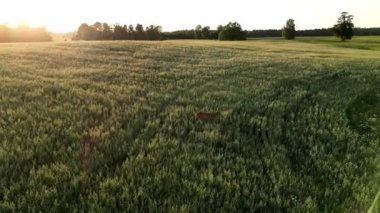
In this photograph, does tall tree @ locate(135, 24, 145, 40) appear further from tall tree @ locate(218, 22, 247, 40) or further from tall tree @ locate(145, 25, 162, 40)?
tall tree @ locate(218, 22, 247, 40)

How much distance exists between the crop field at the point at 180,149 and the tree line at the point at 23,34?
80.8 meters

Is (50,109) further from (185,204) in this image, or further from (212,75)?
(212,75)

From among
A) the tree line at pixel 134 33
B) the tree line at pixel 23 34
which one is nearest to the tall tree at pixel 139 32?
the tree line at pixel 134 33

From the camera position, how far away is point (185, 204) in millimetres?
6441

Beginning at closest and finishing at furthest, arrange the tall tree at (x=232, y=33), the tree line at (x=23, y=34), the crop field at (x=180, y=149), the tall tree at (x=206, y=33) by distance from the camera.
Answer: the crop field at (x=180, y=149) → the tree line at (x=23, y=34) → the tall tree at (x=232, y=33) → the tall tree at (x=206, y=33)

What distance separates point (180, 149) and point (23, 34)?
100136mm

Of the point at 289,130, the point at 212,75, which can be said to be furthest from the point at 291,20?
the point at 289,130

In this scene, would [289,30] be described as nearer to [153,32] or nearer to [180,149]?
[153,32]

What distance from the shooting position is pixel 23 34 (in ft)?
330

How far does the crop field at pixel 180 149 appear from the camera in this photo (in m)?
6.75

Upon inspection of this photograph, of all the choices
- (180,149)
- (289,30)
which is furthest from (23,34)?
(180,149)

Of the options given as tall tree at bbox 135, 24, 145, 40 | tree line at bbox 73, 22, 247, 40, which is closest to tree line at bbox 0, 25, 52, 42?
tree line at bbox 73, 22, 247, 40

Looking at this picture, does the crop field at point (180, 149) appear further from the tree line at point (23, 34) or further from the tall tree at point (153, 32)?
the tall tree at point (153, 32)

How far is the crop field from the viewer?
675cm
